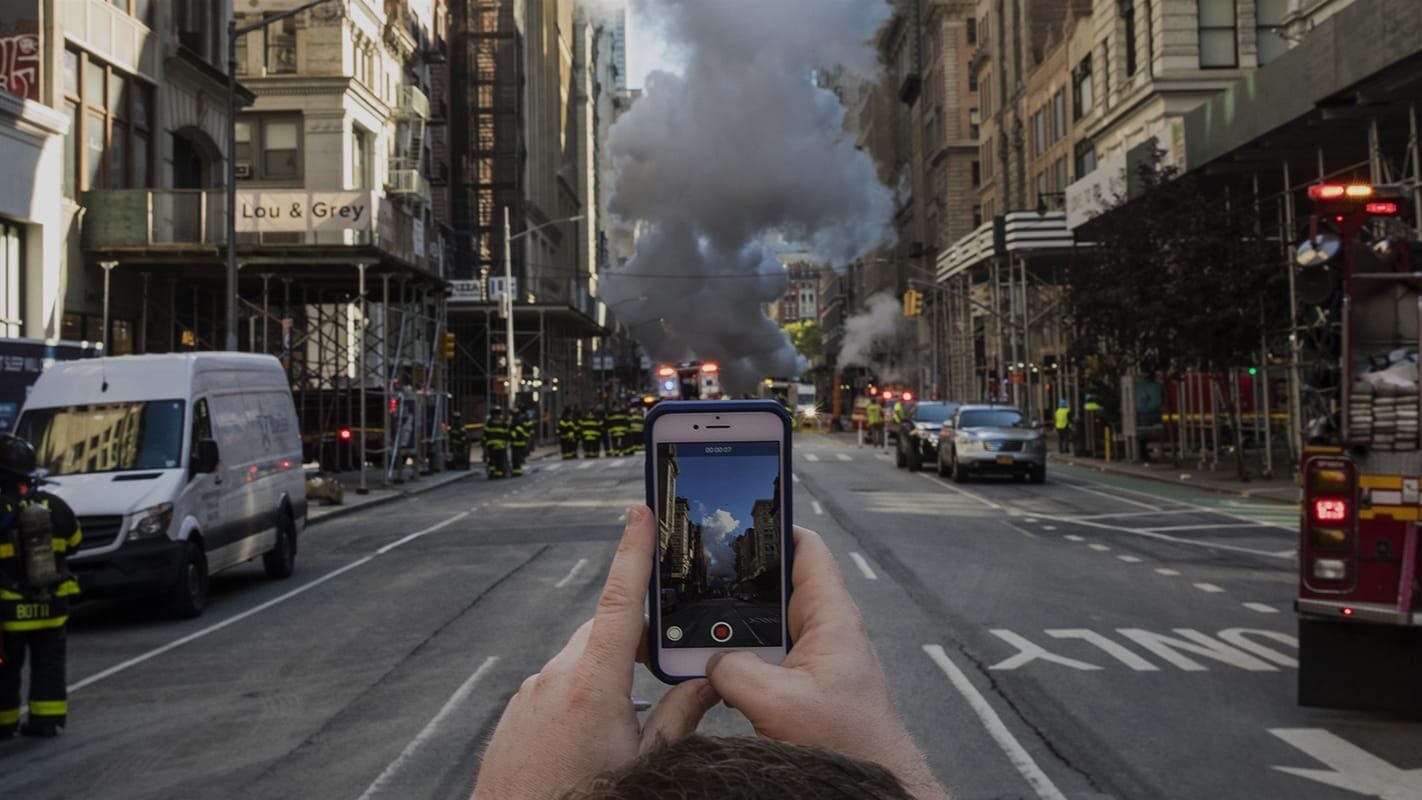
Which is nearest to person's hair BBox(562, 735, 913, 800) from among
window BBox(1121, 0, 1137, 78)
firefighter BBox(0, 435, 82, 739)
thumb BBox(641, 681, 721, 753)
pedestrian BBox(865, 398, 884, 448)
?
thumb BBox(641, 681, 721, 753)

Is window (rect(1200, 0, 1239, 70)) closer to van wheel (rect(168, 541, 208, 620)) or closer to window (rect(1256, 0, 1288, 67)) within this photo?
window (rect(1256, 0, 1288, 67))

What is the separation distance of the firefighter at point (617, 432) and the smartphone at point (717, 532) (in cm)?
4938

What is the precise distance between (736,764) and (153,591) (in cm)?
1369

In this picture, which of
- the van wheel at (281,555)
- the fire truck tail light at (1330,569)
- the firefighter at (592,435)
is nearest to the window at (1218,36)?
the firefighter at (592,435)

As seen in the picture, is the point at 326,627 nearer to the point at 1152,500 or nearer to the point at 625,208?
the point at 1152,500

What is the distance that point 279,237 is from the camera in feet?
113

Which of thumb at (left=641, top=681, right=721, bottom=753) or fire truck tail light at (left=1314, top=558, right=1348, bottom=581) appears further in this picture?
fire truck tail light at (left=1314, top=558, right=1348, bottom=581)

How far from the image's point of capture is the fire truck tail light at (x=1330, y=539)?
8.78 m

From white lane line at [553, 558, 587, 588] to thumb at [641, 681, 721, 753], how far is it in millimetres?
13868

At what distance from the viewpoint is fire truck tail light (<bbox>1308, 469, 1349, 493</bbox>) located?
28.8 feet

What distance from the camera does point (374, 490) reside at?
34531 mm

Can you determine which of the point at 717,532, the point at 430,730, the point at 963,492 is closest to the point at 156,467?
the point at 430,730

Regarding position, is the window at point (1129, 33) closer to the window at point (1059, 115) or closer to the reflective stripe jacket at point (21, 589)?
the window at point (1059, 115)

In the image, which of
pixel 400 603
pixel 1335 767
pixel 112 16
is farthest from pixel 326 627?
pixel 112 16
